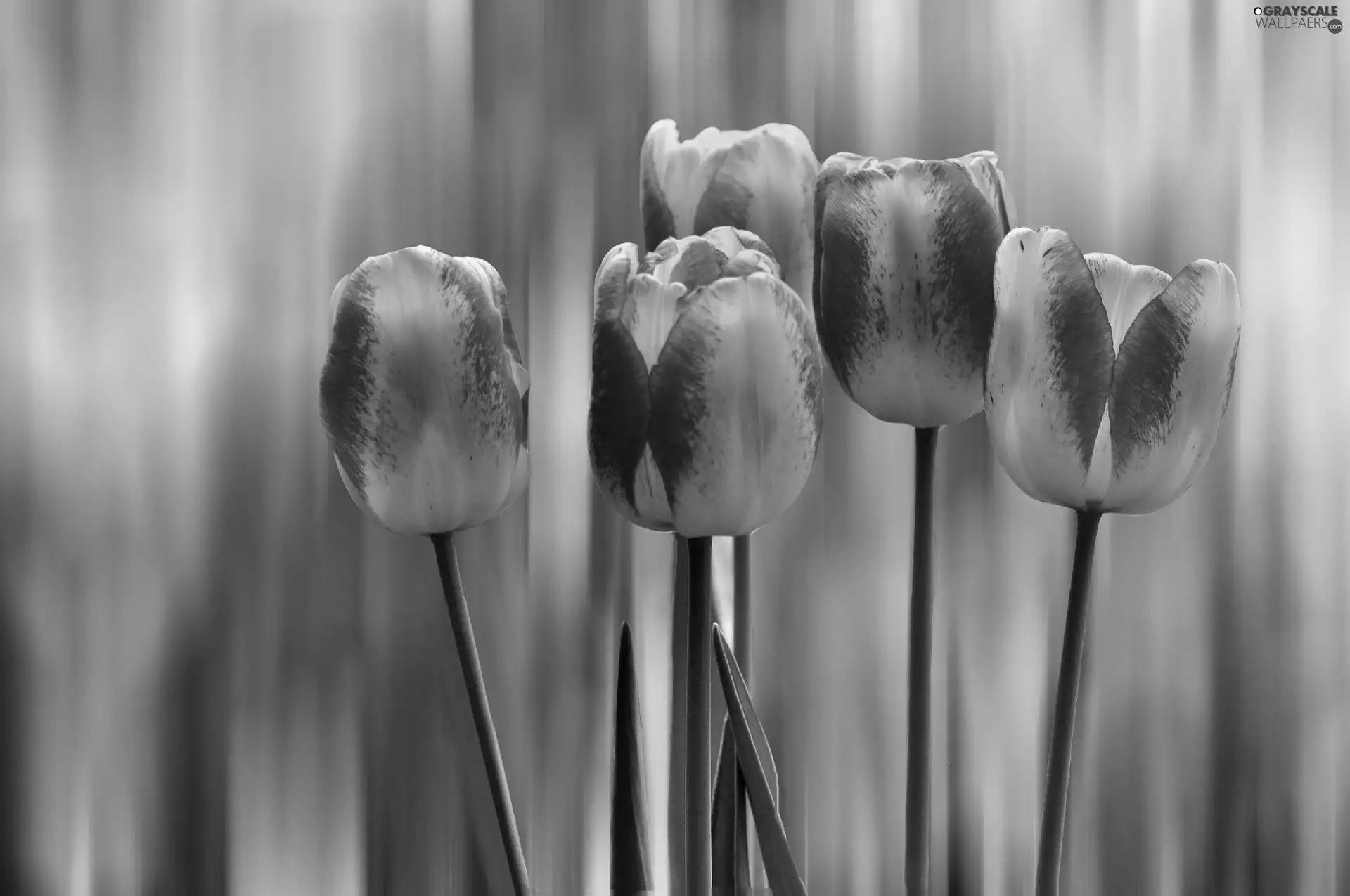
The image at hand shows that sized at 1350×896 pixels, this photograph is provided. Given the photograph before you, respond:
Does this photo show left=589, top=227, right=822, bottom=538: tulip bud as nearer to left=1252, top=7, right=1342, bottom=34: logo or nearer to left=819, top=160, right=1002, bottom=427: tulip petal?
left=819, top=160, right=1002, bottom=427: tulip petal

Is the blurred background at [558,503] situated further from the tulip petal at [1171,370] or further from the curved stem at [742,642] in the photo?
the tulip petal at [1171,370]

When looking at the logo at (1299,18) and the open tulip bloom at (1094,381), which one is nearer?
the open tulip bloom at (1094,381)

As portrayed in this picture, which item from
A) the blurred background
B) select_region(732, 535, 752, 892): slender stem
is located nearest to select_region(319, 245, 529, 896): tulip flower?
select_region(732, 535, 752, 892): slender stem

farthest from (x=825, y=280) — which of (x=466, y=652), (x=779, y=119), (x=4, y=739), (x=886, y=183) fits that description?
(x=4, y=739)

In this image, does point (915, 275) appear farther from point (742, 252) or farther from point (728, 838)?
point (728, 838)

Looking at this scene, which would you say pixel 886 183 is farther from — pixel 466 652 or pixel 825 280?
pixel 466 652

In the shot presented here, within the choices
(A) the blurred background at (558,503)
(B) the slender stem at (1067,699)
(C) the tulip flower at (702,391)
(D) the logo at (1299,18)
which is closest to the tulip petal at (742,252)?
(C) the tulip flower at (702,391)

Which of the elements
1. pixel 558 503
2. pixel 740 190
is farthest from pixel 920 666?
pixel 558 503
